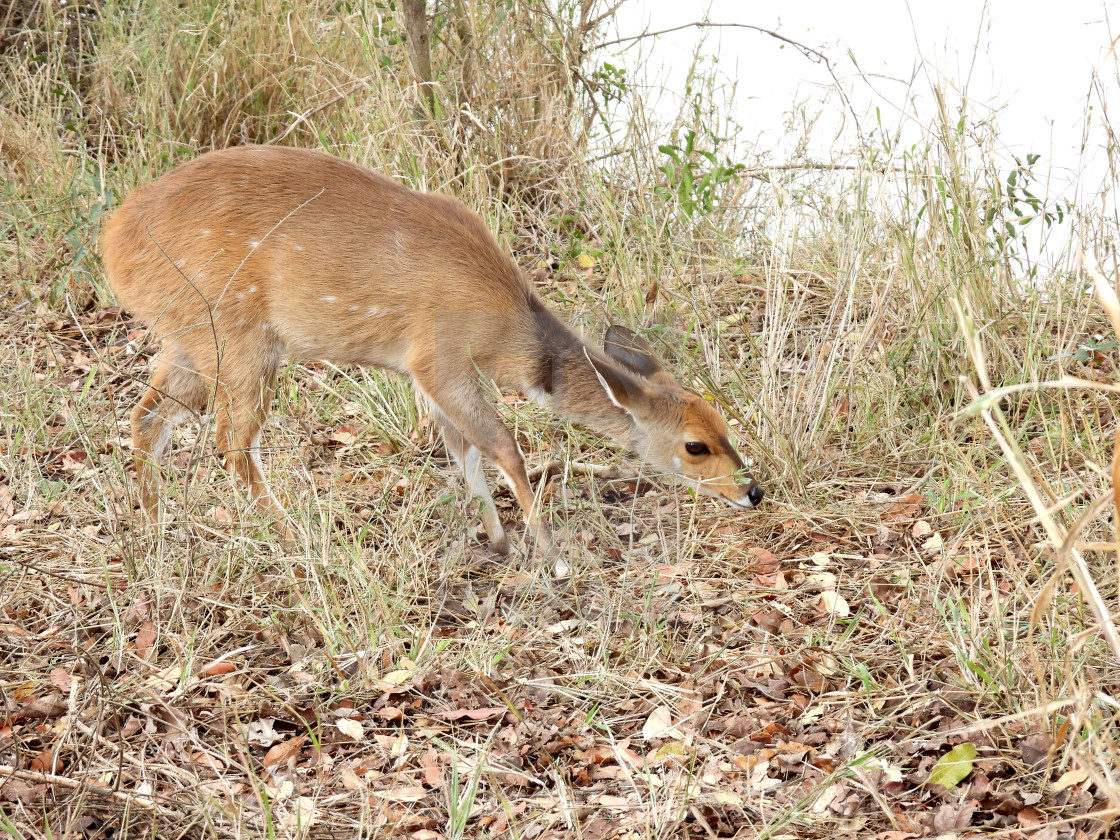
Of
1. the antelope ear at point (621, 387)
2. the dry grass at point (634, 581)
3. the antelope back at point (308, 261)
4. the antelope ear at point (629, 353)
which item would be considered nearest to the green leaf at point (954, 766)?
the dry grass at point (634, 581)

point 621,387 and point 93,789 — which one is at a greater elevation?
point 621,387

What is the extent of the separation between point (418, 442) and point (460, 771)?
2.51 m

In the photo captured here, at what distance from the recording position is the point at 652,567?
4438 millimetres

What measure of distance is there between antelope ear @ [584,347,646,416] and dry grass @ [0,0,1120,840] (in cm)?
46

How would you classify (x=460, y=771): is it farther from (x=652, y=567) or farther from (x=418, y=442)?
(x=418, y=442)

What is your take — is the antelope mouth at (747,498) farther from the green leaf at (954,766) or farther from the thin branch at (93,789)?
the thin branch at (93,789)

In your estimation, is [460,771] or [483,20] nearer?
[460,771]

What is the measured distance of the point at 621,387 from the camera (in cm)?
484

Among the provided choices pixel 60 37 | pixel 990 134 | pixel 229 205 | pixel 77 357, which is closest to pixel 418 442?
pixel 229 205

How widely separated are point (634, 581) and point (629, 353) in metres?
1.19

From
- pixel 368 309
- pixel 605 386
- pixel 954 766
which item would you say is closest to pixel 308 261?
pixel 368 309

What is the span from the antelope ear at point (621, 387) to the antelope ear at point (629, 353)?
0.10m

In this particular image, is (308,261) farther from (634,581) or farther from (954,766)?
(954,766)

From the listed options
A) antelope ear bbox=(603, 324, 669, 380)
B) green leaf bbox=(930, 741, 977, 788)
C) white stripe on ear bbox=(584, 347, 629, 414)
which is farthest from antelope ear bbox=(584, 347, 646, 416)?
green leaf bbox=(930, 741, 977, 788)
